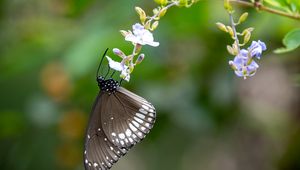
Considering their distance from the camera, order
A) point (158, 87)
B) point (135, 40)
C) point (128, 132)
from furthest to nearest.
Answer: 1. point (158, 87)
2. point (128, 132)
3. point (135, 40)

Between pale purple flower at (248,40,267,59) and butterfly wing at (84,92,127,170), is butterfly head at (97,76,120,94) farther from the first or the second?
pale purple flower at (248,40,267,59)

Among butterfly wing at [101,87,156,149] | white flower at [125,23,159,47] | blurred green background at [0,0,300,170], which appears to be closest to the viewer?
white flower at [125,23,159,47]

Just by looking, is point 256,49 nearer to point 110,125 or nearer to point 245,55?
point 245,55

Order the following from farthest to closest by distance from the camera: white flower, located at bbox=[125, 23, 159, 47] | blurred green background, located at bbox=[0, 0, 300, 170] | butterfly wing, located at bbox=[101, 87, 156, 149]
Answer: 1. blurred green background, located at bbox=[0, 0, 300, 170]
2. butterfly wing, located at bbox=[101, 87, 156, 149]
3. white flower, located at bbox=[125, 23, 159, 47]

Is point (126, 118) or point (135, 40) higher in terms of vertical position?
point (135, 40)

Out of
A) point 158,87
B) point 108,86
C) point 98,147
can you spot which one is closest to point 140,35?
point 108,86

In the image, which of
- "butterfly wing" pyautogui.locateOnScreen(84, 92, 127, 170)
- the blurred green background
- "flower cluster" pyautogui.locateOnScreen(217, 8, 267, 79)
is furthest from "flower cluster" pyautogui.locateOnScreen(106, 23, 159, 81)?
the blurred green background
